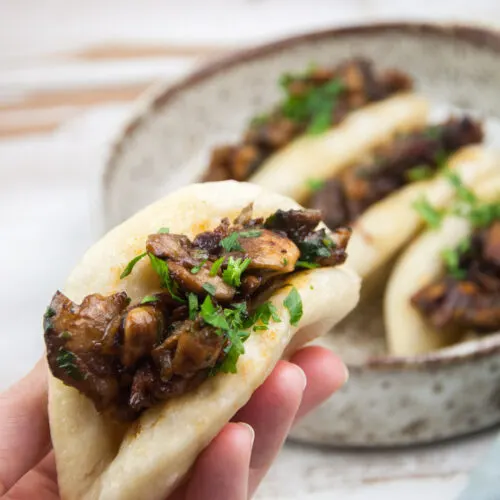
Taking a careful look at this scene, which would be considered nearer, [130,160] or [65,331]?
[65,331]

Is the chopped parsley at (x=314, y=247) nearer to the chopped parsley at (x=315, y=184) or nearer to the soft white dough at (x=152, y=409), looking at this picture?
the soft white dough at (x=152, y=409)

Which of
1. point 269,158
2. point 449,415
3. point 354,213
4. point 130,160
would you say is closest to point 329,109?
point 269,158

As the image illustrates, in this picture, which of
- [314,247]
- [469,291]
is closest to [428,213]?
[469,291]

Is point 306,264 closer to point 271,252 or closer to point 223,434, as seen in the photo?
point 271,252

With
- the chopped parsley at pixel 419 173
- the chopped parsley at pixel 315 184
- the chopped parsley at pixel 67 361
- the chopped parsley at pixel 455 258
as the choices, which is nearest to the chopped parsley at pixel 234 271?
the chopped parsley at pixel 67 361

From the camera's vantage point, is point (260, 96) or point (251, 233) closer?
point (251, 233)

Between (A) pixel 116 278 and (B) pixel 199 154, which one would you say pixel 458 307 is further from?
(B) pixel 199 154
